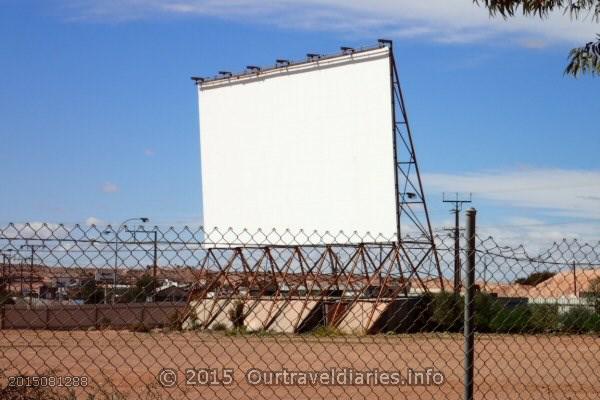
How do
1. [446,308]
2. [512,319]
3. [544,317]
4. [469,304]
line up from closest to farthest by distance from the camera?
[469,304] → [544,317] → [446,308] → [512,319]

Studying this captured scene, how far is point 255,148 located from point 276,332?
6.53 m

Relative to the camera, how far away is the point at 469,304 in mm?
5977

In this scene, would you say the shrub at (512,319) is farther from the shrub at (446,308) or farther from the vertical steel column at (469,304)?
the vertical steel column at (469,304)

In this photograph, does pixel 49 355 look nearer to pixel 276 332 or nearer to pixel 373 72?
pixel 276 332

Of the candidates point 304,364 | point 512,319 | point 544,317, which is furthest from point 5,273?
point 512,319

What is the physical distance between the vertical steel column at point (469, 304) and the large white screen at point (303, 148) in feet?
68.2

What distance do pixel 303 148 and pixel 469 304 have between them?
2288 cm

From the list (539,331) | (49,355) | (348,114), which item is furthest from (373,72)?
(49,355)

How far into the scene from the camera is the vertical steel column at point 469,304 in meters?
5.95

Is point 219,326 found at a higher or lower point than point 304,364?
lower

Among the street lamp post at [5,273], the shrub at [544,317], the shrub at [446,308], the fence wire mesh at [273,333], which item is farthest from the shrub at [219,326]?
the street lamp post at [5,273]

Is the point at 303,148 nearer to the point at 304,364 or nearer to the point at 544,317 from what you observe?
the point at 544,317

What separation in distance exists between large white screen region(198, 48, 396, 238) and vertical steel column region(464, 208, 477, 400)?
68.2 ft

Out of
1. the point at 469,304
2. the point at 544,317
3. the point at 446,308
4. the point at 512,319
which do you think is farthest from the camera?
the point at 512,319
